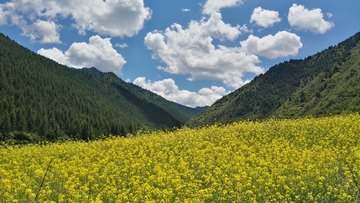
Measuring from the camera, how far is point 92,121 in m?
152

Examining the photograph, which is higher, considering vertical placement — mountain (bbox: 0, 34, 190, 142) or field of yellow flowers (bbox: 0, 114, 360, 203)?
mountain (bbox: 0, 34, 190, 142)

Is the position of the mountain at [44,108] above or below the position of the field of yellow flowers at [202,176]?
above

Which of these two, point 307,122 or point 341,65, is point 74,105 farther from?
point 341,65

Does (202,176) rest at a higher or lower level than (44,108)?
lower

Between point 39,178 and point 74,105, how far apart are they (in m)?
182

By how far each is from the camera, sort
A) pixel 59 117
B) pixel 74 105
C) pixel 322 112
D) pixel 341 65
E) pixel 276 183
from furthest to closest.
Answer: pixel 74 105
pixel 341 65
pixel 59 117
pixel 322 112
pixel 276 183

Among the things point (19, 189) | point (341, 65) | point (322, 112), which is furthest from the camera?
point (341, 65)

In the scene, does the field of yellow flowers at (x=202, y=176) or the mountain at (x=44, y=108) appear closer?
the field of yellow flowers at (x=202, y=176)

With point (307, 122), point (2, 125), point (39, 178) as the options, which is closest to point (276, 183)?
point (39, 178)

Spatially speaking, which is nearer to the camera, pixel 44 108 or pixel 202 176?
pixel 202 176

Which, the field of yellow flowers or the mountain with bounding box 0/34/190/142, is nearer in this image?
the field of yellow flowers

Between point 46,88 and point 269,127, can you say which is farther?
point 46,88

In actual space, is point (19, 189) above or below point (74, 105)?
below

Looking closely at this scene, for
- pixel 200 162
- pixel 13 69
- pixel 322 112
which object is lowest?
pixel 200 162
